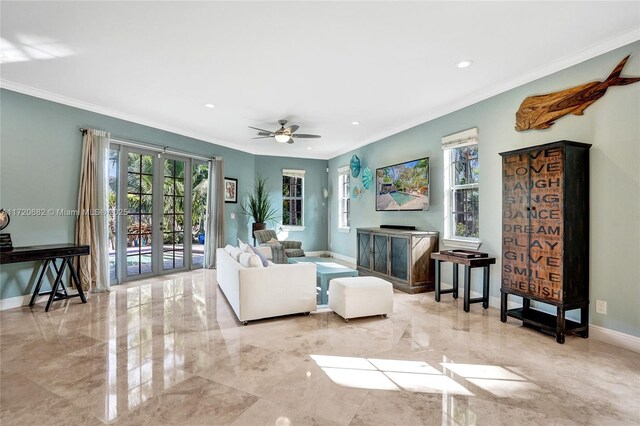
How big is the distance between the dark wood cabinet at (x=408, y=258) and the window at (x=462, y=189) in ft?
1.12

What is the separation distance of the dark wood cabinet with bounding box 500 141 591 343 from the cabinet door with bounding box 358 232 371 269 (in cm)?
278

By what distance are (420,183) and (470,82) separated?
1812 mm

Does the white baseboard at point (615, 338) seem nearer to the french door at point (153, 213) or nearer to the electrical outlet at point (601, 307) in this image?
the electrical outlet at point (601, 307)

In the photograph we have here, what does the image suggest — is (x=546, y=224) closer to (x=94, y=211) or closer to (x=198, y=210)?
(x=94, y=211)

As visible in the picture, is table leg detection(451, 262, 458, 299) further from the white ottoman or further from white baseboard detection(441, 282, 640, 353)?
white baseboard detection(441, 282, 640, 353)

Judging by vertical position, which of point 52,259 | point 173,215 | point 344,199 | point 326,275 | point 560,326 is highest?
point 344,199

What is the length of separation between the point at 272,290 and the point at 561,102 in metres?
3.69

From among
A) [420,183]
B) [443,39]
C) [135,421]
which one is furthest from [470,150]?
[135,421]

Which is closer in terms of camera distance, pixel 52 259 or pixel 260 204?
pixel 52 259

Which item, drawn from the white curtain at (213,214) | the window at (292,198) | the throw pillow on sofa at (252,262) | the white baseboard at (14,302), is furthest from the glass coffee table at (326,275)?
the white baseboard at (14,302)

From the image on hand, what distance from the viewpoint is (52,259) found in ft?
13.9

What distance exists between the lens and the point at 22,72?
3775 mm

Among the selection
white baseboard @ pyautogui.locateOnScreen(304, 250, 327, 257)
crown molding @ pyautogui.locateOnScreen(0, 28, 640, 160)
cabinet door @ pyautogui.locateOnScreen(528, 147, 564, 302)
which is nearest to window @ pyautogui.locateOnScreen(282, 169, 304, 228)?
white baseboard @ pyautogui.locateOnScreen(304, 250, 327, 257)

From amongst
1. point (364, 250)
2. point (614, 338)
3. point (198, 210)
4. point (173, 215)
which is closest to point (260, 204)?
point (198, 210)
